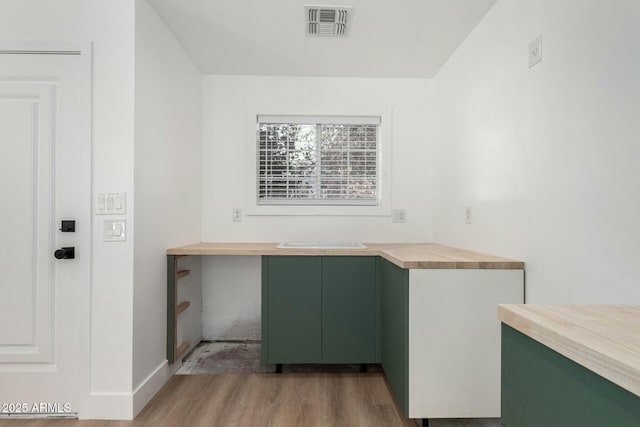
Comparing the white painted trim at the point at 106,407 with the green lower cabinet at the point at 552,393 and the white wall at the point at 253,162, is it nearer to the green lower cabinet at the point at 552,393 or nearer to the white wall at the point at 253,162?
the white wall at the point at 253,162

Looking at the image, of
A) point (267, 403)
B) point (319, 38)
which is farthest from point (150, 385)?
Result: point (319, 38)

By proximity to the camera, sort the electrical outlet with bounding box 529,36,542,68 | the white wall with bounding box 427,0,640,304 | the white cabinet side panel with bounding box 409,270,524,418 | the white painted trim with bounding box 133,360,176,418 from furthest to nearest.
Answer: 1. the white painted trim with bounding box 133,360,176,418
2. the white cabinet side panel with bounding box 409,270,524,418
3. the electrical outlet with bounding box 529,36,542,68
4. the white wall with bounding box 427,0,640,304

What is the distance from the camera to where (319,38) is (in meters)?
2.36

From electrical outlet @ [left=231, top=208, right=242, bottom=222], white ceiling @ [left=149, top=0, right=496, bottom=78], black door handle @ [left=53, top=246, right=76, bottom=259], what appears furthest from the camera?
electrical outlet @ [left=231, top=208, right=242, bottom=222]

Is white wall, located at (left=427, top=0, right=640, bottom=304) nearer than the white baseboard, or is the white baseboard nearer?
white wall, located at (left=427, top=0, right=640, bottom=304)

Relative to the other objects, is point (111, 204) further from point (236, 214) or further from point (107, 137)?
point (236, 214)

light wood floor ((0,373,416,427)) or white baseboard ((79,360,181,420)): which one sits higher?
white baseboard ((79,360,181,420))

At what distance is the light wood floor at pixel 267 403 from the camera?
186 cm

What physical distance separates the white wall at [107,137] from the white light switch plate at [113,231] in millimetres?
36

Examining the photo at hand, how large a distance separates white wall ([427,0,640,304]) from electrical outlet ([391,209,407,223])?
2.48ft

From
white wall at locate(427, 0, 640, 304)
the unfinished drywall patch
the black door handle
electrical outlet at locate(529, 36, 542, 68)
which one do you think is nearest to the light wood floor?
the unfinished drywall patch

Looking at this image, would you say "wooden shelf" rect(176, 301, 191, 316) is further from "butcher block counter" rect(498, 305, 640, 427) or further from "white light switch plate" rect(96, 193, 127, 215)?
"butcher block counter" rect(498, 305, 640, 427)

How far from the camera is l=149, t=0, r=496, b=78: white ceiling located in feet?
6.66

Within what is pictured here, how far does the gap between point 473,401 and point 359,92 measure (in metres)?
2.45
